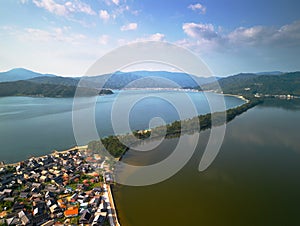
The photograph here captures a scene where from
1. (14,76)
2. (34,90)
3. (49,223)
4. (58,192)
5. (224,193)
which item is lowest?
(224,193)

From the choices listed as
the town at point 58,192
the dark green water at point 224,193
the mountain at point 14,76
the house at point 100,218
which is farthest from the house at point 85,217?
the mountain at point 14,76

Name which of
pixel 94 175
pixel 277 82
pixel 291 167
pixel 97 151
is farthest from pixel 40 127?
pixel 277 82

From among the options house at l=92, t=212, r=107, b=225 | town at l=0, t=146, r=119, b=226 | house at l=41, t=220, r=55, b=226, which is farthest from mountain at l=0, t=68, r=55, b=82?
house at l=92, t=212, r=107, b=225

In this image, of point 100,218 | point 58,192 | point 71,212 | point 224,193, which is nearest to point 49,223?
point 71,212

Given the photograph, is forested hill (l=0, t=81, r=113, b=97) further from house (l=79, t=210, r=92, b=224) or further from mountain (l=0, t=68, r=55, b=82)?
mountain (l=0, t=68, r=55, b=82)

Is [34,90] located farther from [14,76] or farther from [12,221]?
[14,76]

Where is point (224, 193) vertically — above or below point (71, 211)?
below
